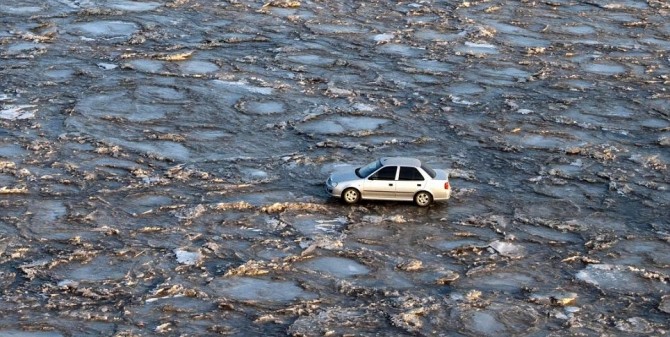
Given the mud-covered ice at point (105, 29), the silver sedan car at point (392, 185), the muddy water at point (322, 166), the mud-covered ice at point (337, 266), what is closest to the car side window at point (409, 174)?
the silver sedan car at point (392, 185)

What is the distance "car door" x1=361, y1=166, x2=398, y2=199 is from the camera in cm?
1491

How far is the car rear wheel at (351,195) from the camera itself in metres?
14.9

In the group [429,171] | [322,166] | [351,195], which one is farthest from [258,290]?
[322,166]

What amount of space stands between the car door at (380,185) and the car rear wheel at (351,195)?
8 centimetres

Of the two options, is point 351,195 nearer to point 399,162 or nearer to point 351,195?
point 351,195

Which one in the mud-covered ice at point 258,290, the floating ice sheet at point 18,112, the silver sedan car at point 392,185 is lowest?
the floating ice sheet at point 18,112

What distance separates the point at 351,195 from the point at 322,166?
5.89 ft

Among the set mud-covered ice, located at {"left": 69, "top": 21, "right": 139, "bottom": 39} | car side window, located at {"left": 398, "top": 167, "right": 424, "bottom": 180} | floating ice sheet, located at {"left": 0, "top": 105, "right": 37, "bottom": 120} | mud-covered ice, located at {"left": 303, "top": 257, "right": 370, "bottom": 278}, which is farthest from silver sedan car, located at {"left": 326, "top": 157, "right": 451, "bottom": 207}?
mud-covered ice, located at {"left": 69, "top": 21, "right": 139, "bottom": 39}

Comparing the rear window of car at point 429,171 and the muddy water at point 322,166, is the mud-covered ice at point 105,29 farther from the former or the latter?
the rear window of car at point 429,171

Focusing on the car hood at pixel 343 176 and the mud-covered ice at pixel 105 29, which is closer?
the car hood at pixel 343 176

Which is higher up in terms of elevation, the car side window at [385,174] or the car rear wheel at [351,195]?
the car side window at [385,174]

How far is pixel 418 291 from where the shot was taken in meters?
12.7

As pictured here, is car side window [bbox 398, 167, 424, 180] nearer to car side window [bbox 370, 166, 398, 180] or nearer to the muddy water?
car side window [bbox 370, 166, 398, 180]

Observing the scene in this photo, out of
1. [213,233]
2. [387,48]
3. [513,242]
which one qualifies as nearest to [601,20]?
[387,48]
